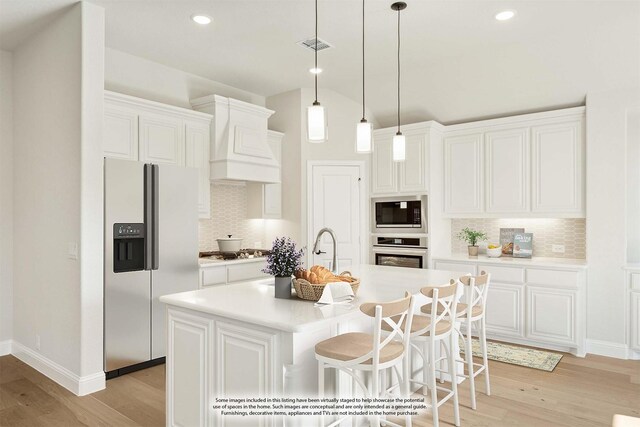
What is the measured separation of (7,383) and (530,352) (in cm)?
463

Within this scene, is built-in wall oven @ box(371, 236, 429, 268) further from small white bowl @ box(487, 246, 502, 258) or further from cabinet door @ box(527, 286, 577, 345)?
cabinet door @ box(527, 286, 577, 345)

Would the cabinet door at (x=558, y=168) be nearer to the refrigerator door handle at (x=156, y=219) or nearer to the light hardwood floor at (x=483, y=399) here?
the light hardwood floor at (x=483, y=399)

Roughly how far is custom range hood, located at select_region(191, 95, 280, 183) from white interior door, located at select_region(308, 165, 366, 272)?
0.70 metres

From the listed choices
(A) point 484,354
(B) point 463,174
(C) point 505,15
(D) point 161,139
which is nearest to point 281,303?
(A) point 484,354

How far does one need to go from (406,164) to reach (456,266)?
52.9 inches

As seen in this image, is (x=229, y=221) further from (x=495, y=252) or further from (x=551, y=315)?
(x=551, y=315)

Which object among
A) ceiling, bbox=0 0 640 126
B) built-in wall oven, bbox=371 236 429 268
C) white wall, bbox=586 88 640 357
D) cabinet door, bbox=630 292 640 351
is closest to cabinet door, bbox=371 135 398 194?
ceiling, bbox=0 0 640 126

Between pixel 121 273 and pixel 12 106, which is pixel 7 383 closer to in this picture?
pixel 121 273

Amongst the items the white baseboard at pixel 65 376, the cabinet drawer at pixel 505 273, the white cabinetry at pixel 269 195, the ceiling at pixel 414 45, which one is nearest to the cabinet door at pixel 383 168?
the ceiling at pixel 414 45

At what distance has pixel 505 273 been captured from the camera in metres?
4.55

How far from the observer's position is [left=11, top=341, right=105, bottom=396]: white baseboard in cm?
324

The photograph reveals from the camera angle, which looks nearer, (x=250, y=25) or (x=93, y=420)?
(x=93, y=420)

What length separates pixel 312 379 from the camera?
2.26 metres

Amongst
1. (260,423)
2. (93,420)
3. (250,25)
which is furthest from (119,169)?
(260,423)
